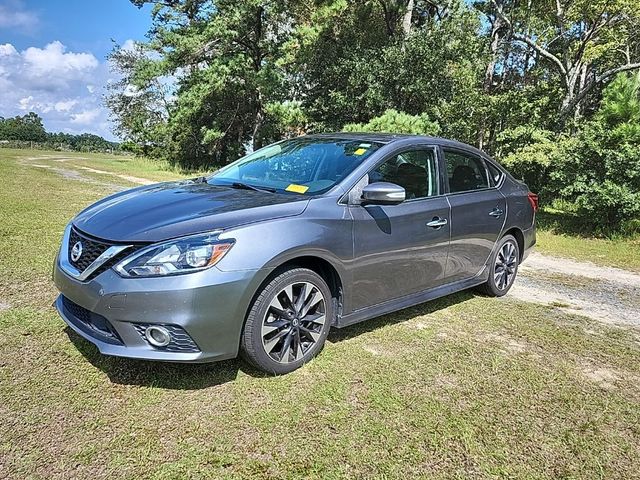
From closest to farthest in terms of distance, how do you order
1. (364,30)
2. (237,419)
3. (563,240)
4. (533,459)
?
(533,459)
(237,419)
(563,240)
(364,30)

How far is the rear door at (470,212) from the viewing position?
4.20 meters

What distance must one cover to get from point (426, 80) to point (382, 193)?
14.8 m

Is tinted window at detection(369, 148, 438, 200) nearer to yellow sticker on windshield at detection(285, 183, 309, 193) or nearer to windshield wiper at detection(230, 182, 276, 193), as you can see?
yellow sticker on windshield at detection(285, 183, 309, 193)

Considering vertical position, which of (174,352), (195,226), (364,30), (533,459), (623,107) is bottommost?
(533,459)

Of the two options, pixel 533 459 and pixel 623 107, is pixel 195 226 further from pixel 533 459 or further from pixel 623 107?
pixel 623 107

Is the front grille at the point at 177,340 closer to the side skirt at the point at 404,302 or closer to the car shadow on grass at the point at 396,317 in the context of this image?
the side skirt at the point at 404,302

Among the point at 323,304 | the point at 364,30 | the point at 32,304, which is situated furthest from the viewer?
the point at 364,30

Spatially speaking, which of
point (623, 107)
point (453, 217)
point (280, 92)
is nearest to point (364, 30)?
point (280, 92)

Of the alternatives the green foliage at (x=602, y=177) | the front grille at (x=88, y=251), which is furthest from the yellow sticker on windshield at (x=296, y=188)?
the green foliage at (x=602, y=177)

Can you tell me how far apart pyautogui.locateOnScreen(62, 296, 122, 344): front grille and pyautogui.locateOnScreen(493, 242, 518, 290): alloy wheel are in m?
3.65

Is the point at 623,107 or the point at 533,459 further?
the point at 623,107

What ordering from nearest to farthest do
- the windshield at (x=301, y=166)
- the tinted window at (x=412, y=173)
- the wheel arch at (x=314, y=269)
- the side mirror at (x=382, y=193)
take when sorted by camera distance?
the wheel arch at (x=314, y=269) → the side mirror at (x=382, y=193) → the windshield at (x=301, y=166) → the tinted window at (x=412, y=173)

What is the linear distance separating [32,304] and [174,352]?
2034mm

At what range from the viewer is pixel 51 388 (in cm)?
273
